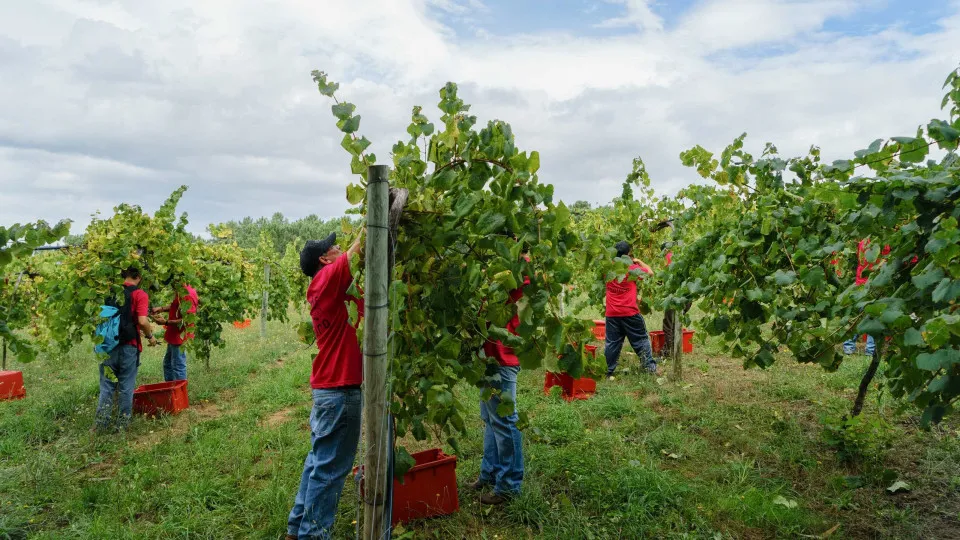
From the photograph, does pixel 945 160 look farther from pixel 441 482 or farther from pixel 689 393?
pixel 689 393

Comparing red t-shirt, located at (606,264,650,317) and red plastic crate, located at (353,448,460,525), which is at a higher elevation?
red t-shirt, located at (606,264,650,317)

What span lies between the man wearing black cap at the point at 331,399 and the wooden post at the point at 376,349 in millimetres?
636

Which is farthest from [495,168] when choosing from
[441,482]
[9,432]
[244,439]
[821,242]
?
[9,432]

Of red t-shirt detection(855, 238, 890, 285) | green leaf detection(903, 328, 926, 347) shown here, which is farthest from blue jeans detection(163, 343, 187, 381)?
green leaf detection(903, 328, 926, 347)

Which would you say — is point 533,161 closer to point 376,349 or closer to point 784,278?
point 376,349

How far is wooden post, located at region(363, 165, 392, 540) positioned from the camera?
1984mm

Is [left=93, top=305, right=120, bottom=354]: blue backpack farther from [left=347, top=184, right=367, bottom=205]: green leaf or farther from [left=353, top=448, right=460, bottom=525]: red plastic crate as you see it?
[left=347, top=184, right=367, bottom=205]: green leaf

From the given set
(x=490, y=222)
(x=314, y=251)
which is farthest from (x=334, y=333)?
(x=490, y=222)

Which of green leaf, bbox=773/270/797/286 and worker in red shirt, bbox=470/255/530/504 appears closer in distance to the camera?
green leaf, bbox=773/270/797/286

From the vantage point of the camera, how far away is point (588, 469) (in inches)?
153

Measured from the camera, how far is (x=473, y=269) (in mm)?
1956

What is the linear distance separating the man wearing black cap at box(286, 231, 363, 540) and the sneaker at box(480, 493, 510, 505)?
972mm

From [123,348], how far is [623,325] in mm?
5272

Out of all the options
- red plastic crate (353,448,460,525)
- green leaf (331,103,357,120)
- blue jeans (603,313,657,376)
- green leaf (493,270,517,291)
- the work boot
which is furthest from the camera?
blue jeans (603,313,657,376)
